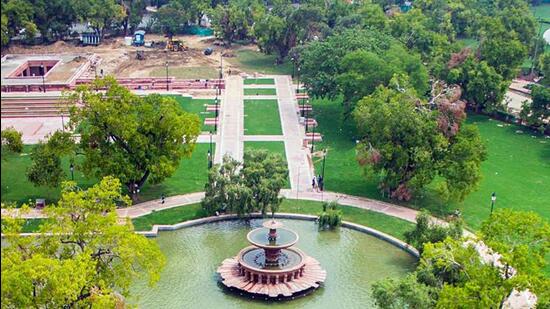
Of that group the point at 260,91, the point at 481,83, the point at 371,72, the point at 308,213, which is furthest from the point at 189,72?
the point at 308,213

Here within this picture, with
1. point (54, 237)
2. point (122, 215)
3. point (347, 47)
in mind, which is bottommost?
point (122, 215)

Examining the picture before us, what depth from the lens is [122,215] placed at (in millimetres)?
44094

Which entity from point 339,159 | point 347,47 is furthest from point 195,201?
point 347,47

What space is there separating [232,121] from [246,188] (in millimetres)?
21472

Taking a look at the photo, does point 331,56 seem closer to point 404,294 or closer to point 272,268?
point 272,268

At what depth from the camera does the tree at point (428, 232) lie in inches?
1465

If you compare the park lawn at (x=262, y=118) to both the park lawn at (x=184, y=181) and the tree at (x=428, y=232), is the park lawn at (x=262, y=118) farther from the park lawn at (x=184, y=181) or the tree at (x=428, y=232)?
the tree at (x=428, y=232)

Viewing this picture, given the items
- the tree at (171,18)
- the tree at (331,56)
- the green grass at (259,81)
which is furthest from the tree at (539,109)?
the tree at (171,18)

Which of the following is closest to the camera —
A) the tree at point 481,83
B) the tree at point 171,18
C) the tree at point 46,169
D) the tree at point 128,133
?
the tree at point 128,133

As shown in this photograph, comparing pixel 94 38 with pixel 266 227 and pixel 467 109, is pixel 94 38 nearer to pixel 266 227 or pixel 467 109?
pixel 467 109

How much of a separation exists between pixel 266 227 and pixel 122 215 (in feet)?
37.6

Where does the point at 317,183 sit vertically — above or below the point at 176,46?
below

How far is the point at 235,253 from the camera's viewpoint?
3997cm

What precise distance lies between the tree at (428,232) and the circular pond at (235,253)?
1.27 meters
